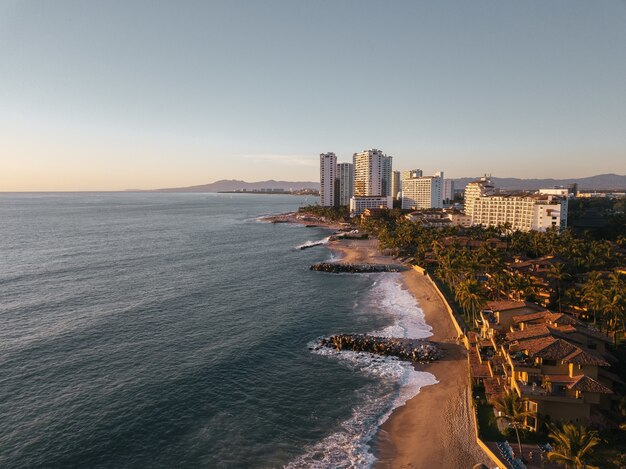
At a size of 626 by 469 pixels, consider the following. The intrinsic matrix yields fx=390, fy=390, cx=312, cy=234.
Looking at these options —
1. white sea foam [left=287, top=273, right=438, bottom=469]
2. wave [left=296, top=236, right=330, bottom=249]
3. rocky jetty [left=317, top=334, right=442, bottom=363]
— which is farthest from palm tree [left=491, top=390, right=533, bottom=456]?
wave [left=296, top=236, right=330, bottom=249]

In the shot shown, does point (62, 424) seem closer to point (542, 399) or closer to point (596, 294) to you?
point (542, 399)

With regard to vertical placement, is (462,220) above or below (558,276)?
below

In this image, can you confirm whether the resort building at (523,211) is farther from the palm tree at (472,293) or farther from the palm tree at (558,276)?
the palm tree at (472,293)

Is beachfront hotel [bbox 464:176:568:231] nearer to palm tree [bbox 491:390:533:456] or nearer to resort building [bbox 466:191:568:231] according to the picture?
resort building [bbox 466:191:568:231]

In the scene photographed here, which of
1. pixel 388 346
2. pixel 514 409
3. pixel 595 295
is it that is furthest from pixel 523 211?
pixel 514 409

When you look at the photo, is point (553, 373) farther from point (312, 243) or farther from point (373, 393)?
point (312, 243)

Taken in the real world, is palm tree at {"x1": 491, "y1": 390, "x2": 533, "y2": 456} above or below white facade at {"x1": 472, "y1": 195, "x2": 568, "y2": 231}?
below

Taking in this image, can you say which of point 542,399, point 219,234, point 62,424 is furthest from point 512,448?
point 219,234
